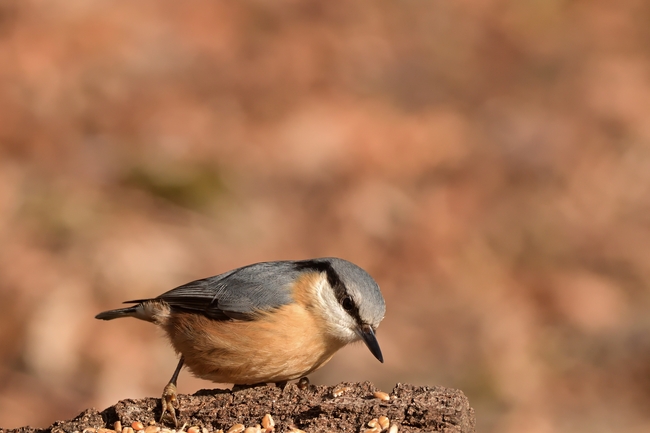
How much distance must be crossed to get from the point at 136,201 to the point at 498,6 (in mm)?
5850

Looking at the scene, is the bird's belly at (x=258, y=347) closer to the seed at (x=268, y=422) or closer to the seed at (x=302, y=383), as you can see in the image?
the seed at (x=302, y=383)

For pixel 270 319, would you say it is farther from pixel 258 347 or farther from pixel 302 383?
pixel 302 383

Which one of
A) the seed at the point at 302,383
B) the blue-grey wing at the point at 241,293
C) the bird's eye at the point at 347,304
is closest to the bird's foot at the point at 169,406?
the blue-grey wing at the point at 241,293

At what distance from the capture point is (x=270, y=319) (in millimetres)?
3977

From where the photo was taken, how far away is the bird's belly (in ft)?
12.6

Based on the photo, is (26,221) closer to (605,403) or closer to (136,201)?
(136,201)

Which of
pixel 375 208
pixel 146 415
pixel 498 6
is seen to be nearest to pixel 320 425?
pixel 146 415

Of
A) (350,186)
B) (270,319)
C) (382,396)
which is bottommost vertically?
(382,396)

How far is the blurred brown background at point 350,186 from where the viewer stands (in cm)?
666

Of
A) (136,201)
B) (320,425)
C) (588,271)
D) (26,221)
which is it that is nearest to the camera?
(320,425)

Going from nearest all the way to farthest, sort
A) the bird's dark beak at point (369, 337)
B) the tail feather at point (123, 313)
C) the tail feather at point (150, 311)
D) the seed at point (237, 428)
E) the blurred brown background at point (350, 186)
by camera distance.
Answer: the seed at point (237, 428) → the bird's dark beak at point (369, 337) → the tail feather at point (150, 311) → the tail feather at point (123, 313) → the blurred brown background at point (350, 186)

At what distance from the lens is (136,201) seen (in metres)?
7.46

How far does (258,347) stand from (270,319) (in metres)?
0.16

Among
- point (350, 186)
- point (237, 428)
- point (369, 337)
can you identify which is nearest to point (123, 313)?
point (369, 337)
